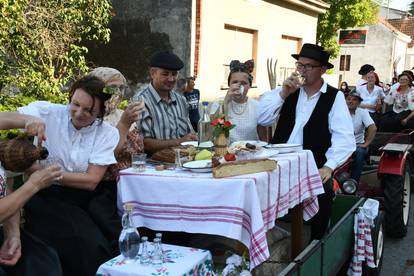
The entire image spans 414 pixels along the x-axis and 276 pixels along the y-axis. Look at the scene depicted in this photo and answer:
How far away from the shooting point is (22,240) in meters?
2.57

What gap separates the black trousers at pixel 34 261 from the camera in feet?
7.80

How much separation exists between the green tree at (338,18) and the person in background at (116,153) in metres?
20.5

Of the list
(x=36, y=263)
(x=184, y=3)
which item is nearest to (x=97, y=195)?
(x=36, y=263)

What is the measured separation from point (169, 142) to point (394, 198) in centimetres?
297

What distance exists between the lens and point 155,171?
286 cm

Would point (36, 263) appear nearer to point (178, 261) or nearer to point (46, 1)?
point (178, 261)

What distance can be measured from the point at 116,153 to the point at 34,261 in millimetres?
1106

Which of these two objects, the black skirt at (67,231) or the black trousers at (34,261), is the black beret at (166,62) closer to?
the black skirt at (67,231)

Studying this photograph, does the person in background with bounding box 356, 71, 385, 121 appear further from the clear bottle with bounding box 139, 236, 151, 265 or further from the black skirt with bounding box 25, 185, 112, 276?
the clear bottle with bounding box 139, 236, 151, 265

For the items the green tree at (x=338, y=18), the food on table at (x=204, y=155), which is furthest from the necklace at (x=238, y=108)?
the green tree at (x=338, y=18)

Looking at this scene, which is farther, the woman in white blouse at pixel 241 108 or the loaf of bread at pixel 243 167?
the woman in white blouse at pixel 241 108

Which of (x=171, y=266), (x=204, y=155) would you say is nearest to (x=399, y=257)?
(x=204, y=155)

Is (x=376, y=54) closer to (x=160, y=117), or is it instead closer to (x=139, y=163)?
(x=160, y=117)

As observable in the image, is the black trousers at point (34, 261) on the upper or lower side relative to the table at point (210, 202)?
lower
